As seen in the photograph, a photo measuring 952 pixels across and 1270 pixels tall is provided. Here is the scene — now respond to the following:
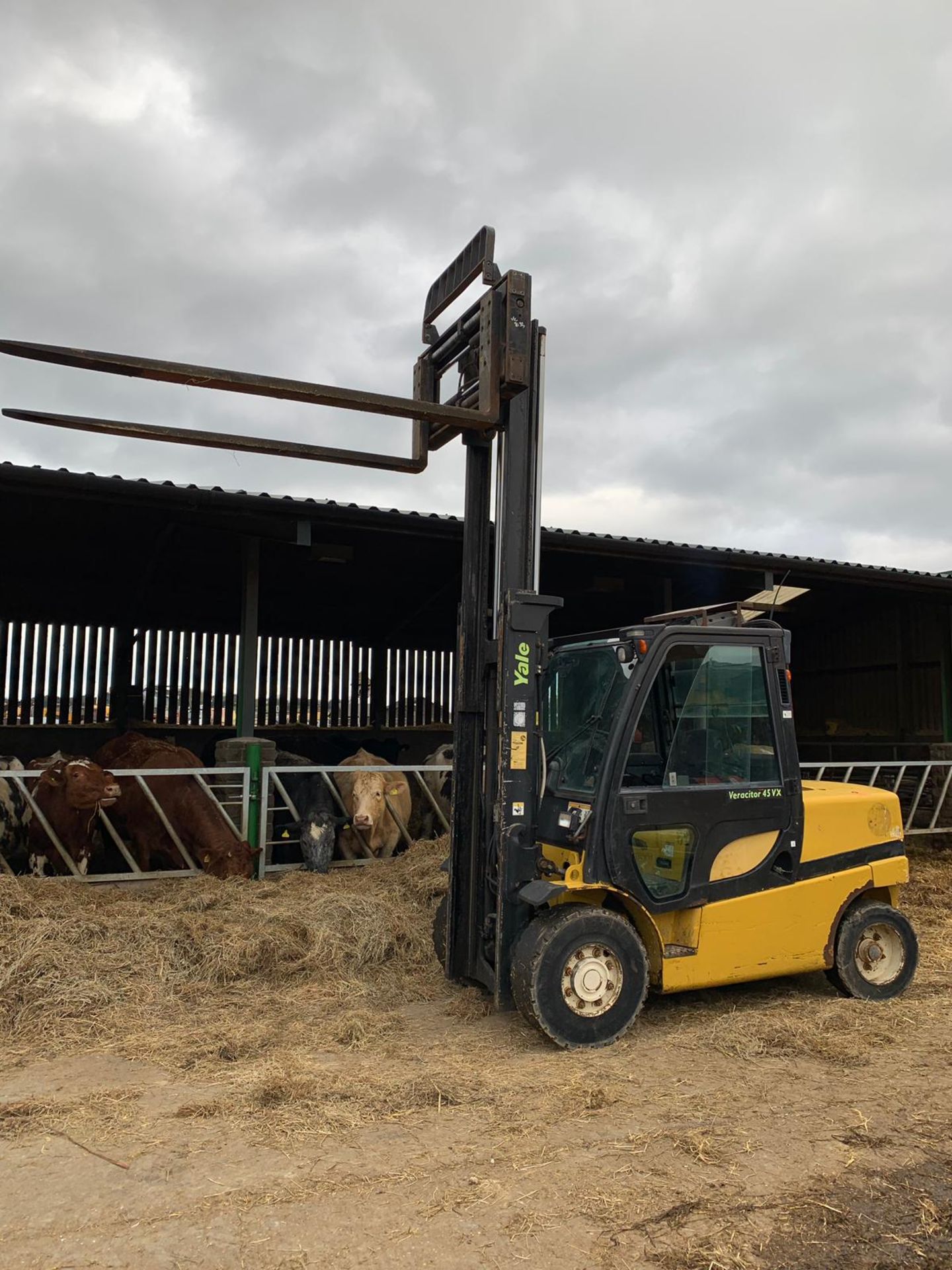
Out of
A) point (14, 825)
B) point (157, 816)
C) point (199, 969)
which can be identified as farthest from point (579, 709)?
point (14, 825)

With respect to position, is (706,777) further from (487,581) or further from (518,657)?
(487,581)

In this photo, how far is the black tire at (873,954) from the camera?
527 cm

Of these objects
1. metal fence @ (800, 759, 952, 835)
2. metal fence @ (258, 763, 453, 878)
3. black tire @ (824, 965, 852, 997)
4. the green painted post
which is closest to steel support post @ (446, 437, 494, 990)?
black tire @ (824, 965, 852, 997)

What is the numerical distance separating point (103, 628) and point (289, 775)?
22.6 ft

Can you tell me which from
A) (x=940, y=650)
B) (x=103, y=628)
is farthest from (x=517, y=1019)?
(x=103, y=628)

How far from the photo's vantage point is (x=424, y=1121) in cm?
365

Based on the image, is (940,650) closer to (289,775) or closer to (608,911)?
(289,775)

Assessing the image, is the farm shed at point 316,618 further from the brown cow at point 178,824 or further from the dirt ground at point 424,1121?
the dirt ground at point 424,1121

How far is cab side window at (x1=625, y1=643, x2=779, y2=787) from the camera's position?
4980mm

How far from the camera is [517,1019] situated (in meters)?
4.88

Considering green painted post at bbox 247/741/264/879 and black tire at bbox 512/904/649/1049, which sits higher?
green painted post at bbox 247/741/264/879

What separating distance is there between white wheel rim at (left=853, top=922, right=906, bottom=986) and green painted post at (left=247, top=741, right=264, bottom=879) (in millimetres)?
4937

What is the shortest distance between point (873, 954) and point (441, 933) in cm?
240

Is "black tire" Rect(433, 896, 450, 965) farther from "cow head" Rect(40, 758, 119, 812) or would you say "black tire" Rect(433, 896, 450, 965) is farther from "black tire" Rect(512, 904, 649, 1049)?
"cow head" Rect(40, 758, 119, 812)
